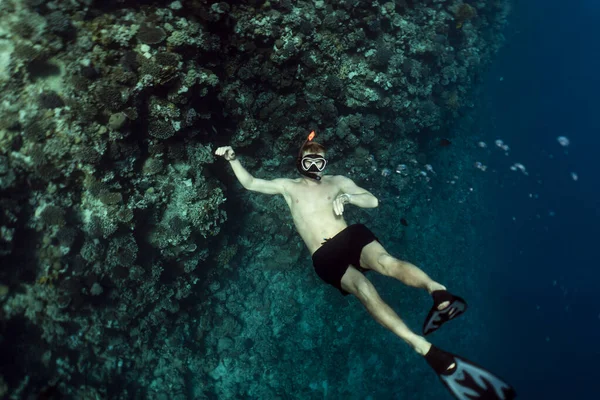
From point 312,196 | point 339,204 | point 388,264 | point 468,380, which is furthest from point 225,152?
point 468,380

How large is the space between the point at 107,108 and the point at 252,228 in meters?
4.79

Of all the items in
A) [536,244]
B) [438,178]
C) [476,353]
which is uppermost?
[438,178]

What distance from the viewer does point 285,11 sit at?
6988 mm

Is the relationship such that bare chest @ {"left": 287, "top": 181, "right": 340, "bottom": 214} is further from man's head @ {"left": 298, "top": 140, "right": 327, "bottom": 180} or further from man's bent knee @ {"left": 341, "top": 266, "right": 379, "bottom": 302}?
man's bent knee @ {"left": 341, "top": 266, "right": 379, "bottom": 302}

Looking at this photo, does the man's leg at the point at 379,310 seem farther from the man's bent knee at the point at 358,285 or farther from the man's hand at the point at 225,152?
the man's hand at the point at 225,152

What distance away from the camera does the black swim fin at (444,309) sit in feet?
11.4

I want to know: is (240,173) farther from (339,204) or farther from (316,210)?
(339,204)

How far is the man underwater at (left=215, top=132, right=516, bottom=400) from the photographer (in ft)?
12.0

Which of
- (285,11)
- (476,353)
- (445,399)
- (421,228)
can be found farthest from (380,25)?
(476,353)

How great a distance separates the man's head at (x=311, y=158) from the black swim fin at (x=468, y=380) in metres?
2.96

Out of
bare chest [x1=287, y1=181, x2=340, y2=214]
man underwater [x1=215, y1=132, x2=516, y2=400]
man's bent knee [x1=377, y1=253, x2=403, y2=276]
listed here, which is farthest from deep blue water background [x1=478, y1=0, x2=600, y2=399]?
man's bent knee [x1=377, y1=253, x2=403, y2=276]

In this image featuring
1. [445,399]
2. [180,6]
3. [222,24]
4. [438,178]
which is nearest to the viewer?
[180,6]

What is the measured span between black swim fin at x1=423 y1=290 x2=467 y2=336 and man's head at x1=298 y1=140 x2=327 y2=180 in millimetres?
2447

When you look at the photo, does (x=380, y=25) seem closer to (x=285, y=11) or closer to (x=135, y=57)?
(x=285, y=11)
